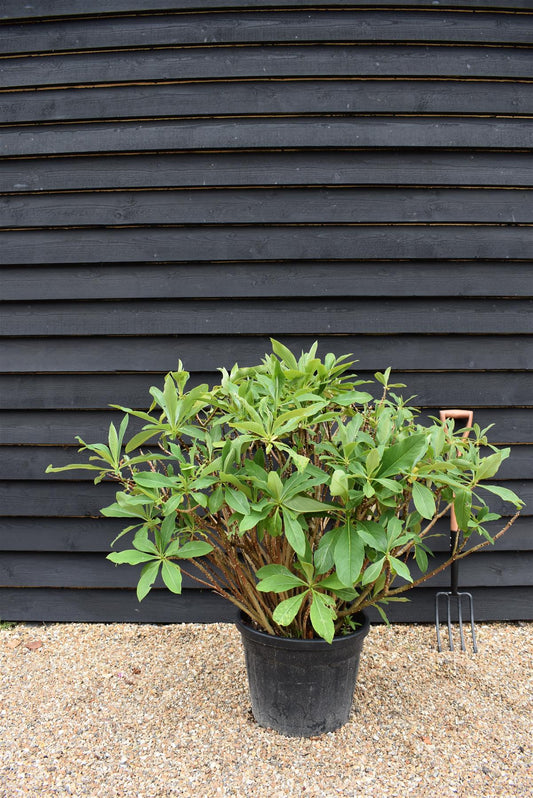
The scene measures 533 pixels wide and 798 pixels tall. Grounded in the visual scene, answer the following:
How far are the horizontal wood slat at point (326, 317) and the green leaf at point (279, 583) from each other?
3.34 ft

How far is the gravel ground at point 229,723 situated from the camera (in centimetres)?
137

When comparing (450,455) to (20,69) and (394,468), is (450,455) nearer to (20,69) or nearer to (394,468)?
(394,468)

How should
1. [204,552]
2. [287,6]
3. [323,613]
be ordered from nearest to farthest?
1. [323,613]
2. [204,552]
3. [287,6]

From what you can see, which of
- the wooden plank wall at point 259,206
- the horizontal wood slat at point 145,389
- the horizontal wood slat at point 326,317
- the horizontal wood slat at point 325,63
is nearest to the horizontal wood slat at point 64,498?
the wooden plank wall at point 259,206

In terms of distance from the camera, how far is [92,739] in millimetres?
1541

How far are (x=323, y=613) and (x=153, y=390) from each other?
0.74 m

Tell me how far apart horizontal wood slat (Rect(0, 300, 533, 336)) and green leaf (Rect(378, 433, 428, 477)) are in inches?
35.0

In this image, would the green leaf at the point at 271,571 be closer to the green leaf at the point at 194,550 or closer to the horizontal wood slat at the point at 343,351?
the green leaf at the point at 194,550

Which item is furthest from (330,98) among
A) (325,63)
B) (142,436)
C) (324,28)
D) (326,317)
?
(142,436)

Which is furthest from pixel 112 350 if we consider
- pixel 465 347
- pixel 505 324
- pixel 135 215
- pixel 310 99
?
pixel 505 324

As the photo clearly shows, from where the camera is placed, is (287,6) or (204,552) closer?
(204,552)

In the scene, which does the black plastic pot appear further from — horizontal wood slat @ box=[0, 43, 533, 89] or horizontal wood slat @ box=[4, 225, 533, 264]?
horizontal wood slat @ box=[0, 43, 533, 89]

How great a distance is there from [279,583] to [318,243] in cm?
128

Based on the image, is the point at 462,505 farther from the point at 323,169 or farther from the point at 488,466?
the point at 323,169
